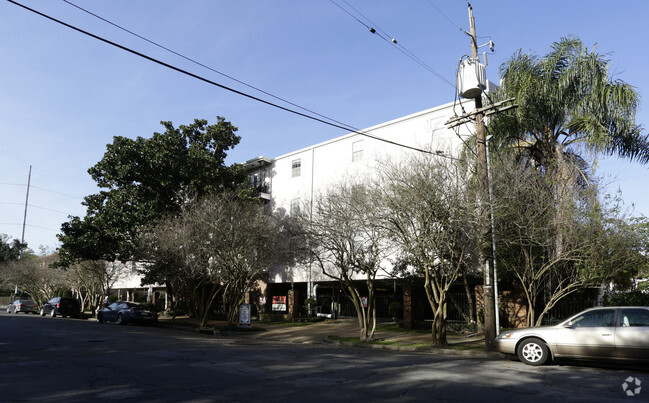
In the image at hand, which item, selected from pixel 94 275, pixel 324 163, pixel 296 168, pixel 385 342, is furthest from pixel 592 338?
pixel 94 275

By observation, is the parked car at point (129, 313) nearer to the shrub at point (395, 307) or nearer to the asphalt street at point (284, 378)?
the shrub at point (395, 307)

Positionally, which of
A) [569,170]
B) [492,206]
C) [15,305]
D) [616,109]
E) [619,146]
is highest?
[616,109]

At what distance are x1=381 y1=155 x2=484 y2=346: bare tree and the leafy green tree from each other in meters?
15.7

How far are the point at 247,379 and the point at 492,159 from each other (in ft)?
44.3

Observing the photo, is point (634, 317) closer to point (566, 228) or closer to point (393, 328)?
point (566, 228)

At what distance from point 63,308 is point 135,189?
44.0 ft

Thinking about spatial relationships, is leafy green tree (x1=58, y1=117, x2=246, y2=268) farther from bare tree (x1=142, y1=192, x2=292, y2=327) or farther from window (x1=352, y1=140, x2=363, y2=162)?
window (x1=352, y1=140, x2=363, y2=162)

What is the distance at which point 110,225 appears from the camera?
2962 cm

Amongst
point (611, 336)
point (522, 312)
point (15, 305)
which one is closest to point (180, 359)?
point (611, 336)

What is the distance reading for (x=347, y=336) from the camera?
67.8 feet

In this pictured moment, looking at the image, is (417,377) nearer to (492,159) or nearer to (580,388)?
(580,388)

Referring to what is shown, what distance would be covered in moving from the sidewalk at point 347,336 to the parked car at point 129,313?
1687 mm

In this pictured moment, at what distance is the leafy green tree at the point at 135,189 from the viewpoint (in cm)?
2923

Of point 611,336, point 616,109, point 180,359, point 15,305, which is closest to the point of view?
point 611,336
